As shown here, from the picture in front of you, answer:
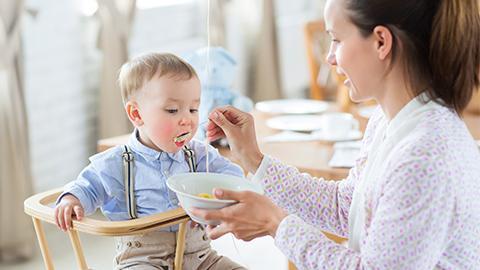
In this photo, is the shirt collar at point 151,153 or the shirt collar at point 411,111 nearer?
the shirt collar at point 411,111

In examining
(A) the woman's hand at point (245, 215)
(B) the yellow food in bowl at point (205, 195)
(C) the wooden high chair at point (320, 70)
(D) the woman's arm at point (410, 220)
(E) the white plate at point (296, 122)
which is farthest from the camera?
(C) the wooden high chair at point (320, 70)

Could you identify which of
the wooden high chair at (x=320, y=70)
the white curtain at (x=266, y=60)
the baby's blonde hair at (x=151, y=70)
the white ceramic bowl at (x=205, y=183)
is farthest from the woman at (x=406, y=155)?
the white curtain at (x=266, y=60)

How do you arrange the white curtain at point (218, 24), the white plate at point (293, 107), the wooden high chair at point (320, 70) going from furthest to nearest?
the white curtain at point (218, 24) → the wooden high chair at point (320, 70) → the white plate at point (293, 107)

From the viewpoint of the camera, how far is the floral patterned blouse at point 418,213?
150 centimetres

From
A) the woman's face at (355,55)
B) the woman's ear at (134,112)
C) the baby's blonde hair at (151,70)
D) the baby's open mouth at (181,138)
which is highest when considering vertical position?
the woman's face at (355,55)

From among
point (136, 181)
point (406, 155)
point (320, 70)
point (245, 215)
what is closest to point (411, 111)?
point (406, 155)

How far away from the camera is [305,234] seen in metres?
1.62

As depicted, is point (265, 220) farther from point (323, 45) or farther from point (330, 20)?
point (323, 45)

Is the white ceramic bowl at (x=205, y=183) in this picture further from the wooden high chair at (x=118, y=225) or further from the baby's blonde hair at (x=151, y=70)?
the baby's blonde hair at (x=151, y=70)

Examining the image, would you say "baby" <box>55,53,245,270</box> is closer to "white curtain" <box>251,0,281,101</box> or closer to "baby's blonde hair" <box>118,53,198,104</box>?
"baby's blonde hair" <box>118,53,198,104</box>

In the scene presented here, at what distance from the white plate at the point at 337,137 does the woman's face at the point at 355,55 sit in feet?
3.76

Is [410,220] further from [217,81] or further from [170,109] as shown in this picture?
[217,81]

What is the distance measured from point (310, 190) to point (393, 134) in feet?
1.36

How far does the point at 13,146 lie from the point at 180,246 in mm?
1923
